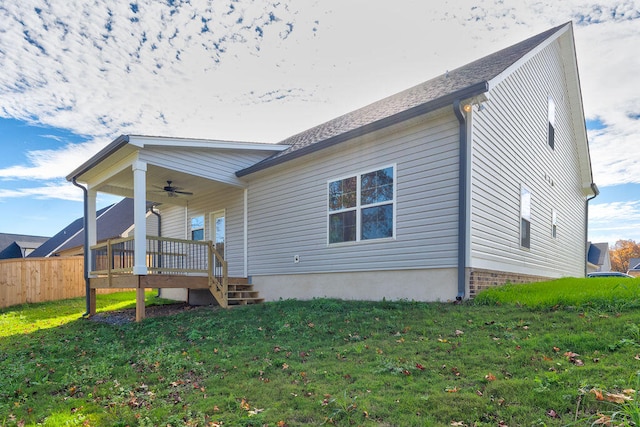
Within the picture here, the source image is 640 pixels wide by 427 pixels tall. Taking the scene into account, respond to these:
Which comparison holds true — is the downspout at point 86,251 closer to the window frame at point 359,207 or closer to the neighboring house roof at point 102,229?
the window frame at point 359,207

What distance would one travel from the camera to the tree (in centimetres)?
5540

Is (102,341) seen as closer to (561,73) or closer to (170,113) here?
(170,113)

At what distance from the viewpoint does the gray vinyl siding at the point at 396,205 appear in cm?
735

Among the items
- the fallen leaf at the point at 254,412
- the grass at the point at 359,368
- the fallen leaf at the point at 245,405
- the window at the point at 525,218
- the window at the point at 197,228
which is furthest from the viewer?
the window at the point at 197,228

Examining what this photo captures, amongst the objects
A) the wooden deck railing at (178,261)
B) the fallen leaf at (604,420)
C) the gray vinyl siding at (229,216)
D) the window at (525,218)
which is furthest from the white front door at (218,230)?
the fallen leaf at (604,420)

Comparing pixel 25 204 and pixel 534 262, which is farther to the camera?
pixel 25 204

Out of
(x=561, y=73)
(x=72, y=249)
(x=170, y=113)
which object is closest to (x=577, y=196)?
(x=561, y=73)

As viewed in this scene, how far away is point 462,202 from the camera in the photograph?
7.00 m

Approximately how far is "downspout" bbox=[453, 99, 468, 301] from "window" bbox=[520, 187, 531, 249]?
3336 millimetres

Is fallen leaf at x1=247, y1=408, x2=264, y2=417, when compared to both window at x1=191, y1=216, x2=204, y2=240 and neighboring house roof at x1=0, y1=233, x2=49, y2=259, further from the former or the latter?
neighboring house roof at x1=0, y1=233, x2=49, y2=259

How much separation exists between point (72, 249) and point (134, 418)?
24.3 m

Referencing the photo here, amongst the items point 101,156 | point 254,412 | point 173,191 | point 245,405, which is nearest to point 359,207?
point 245,405

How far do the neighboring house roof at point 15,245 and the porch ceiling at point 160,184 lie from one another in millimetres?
27168

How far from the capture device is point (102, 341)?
7.30 m
